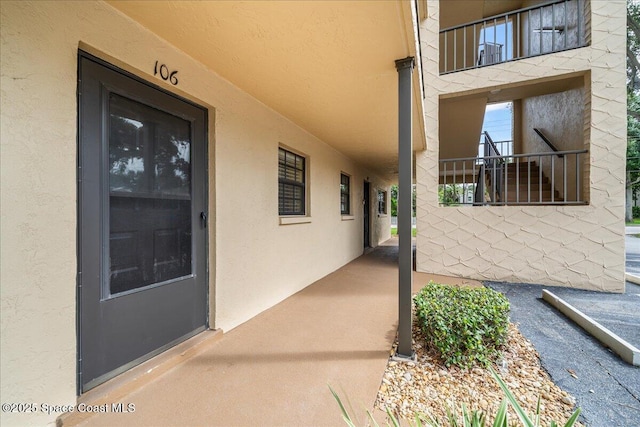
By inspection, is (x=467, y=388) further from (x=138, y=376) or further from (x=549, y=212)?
(x=549, y=212)

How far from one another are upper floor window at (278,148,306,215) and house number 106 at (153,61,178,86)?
1829 millimetres

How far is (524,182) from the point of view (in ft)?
21.8

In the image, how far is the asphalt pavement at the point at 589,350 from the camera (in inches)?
68.4

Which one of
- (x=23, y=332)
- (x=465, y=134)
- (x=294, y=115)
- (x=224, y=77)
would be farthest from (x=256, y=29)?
(x=465, y=134)

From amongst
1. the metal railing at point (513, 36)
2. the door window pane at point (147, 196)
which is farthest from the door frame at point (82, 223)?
the metal railing at point (513, 36)

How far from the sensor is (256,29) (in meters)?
1.91

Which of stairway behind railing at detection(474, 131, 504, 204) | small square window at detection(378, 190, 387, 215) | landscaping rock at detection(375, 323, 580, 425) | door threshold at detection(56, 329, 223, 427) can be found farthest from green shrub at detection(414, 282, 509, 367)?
small square window at detection(378, 190, 387, 215)

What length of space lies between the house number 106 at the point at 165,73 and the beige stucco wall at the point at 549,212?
4.56 m

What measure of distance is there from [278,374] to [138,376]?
0.97 metres

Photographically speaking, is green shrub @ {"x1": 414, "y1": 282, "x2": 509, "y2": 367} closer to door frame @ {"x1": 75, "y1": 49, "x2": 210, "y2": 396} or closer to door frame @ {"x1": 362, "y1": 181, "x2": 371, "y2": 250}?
door frame @ {"x1": 75, "y1": 49, "x2": 210, "y2": 396}

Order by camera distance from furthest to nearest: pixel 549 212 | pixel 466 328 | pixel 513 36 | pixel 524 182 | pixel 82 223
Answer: pixel 513 36
pixel 524 182
pixel 549 212
pixel 466 328
pixel 82 223

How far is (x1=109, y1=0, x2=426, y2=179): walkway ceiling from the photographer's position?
5.71 feet

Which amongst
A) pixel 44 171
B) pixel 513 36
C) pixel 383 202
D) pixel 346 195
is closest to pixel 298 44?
pixel 44 171

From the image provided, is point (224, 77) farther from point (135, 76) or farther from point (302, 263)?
point (302, 263)
